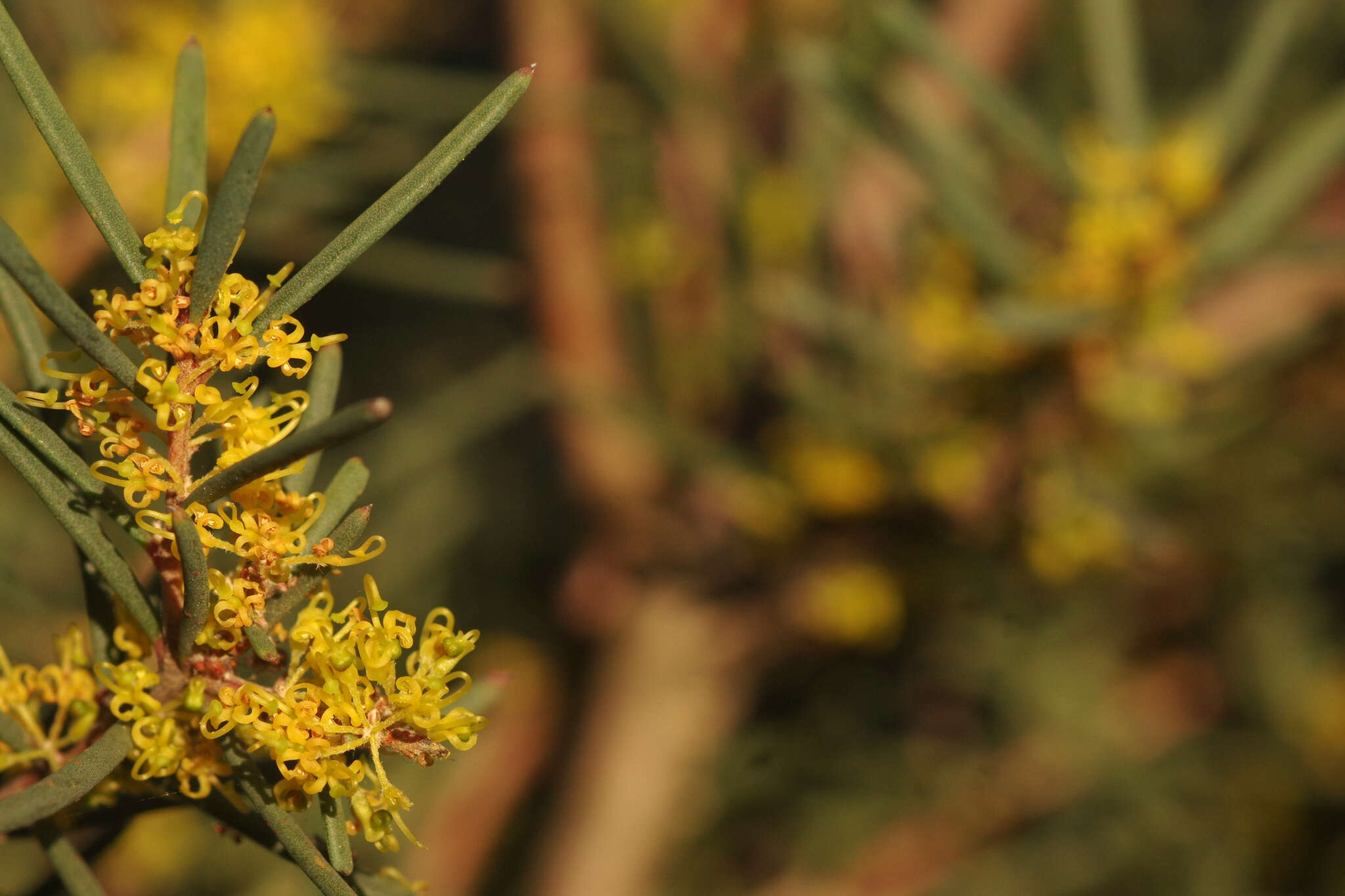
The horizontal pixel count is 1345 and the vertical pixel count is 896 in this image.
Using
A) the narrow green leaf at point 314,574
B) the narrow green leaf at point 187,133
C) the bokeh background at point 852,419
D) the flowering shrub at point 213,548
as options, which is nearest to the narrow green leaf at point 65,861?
the flowering shrub at point 213,548

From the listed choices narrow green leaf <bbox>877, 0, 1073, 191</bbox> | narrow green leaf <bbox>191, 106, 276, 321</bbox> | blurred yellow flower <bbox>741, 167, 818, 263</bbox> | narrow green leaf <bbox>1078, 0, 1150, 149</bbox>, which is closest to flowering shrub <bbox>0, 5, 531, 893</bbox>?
narrow green leaf <bbox>191, 106, 276, 321</bbox>

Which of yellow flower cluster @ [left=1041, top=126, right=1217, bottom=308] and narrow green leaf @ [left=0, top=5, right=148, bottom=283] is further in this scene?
yellow flower cluster @ [left=1041, top=126, right=1217, bottom=308]

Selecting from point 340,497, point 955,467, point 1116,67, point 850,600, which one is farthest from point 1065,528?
point 340,497

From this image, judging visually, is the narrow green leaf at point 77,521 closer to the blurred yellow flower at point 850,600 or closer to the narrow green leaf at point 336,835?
the narrow green leaf at point 336,835

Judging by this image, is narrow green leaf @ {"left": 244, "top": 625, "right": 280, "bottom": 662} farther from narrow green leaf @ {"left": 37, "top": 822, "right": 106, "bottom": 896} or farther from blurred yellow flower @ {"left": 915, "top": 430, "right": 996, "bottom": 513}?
blurred yellow flower @ {"left": 915, "top": 430, "right": 996, "bottom": 513}

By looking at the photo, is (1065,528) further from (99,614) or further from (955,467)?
(99,614)

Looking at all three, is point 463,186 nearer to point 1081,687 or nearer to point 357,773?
point 1081,687
